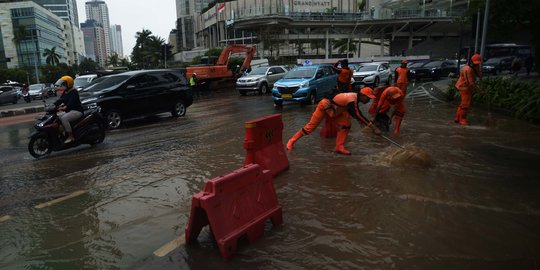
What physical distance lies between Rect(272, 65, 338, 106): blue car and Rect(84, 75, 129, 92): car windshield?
5848 millimetres

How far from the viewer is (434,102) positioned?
628 inches

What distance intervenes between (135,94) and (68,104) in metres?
4.02

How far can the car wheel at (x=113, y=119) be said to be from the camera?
11.4 metres

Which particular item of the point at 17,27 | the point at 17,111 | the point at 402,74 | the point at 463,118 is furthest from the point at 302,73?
the point at 17,27

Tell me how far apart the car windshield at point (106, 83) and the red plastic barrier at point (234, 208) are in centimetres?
929

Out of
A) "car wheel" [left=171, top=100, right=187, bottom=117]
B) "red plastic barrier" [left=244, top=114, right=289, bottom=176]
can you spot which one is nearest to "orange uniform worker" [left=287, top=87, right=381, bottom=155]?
"red plastic barrier" [left=244, top=114, right=289, bottom=176]

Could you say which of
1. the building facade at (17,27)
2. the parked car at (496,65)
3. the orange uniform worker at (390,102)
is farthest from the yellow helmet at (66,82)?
the building facade at (17,27)

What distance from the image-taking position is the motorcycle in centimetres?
791

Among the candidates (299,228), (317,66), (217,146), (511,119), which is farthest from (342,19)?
(299,228)

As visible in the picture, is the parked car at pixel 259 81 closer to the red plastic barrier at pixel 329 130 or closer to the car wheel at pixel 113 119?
the car wheel at pixel 113 119

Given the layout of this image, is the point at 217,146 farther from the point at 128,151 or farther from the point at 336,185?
the point at 336,185

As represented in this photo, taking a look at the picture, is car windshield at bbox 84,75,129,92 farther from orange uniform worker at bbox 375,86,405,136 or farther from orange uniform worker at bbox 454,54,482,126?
orange uniform worker at bbox 454,54,482,126

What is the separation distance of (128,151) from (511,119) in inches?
407

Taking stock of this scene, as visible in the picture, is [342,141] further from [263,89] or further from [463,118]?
[263,89]
